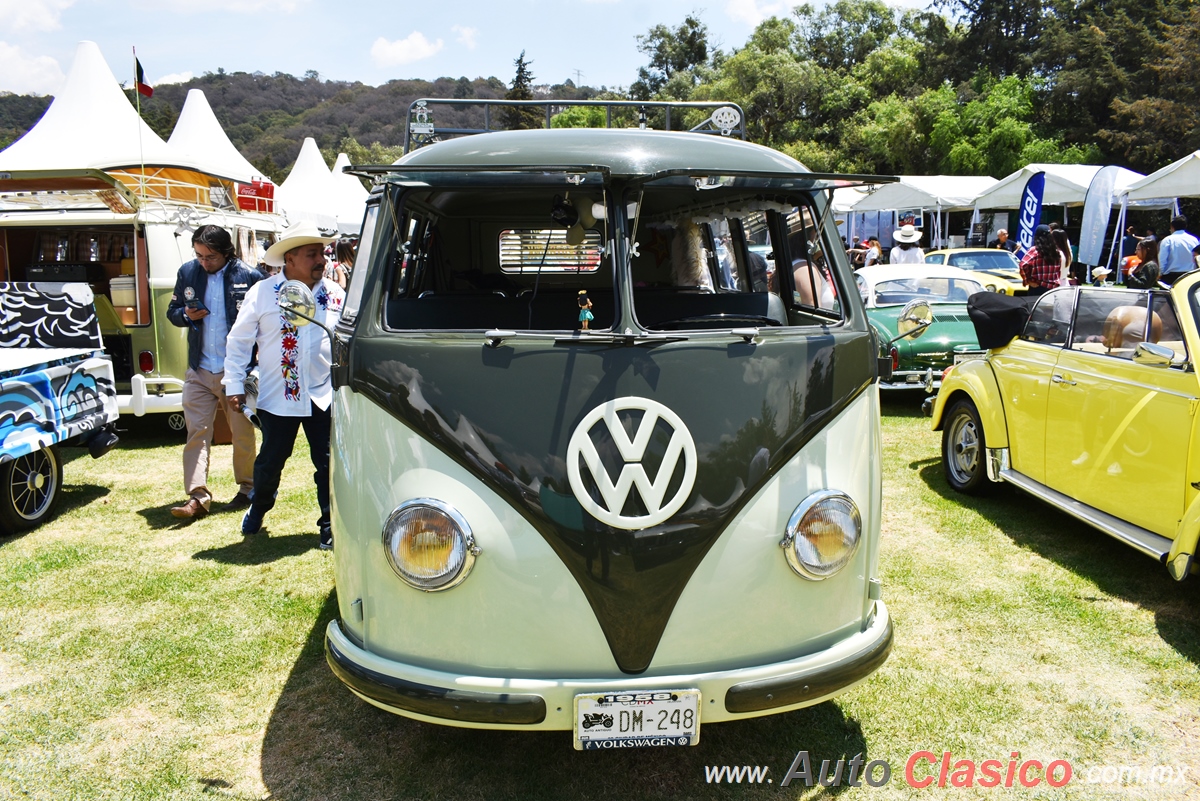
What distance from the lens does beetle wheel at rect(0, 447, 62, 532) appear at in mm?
5664

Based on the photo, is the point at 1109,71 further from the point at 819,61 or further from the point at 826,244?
the point at 826,244

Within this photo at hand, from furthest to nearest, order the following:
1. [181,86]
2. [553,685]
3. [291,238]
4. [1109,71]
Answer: [181,86], [1109,71], [291,238], [553,685]

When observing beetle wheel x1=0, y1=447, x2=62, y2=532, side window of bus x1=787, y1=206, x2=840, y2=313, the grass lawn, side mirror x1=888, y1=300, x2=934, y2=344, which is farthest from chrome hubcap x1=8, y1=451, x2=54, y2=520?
side mirror x1=888, y1=300, x2=934, y2=344

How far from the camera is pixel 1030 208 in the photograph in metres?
16.5

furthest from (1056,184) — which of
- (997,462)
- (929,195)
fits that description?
(997,462)

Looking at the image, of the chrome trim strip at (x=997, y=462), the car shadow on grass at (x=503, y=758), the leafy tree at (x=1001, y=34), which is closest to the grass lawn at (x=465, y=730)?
the car shadow on grass at (x=503, y=758)

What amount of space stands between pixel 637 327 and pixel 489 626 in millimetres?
1065

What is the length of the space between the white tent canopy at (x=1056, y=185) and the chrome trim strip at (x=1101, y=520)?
1452 cm

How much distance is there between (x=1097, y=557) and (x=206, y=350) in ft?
19.5

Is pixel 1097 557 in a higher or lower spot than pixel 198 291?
lower

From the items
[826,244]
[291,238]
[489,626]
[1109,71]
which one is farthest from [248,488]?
[1109,71]

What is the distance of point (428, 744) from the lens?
3.30 metres

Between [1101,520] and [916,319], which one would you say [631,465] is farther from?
[1101,520]

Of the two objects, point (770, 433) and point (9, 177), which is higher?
point (9, 177)
